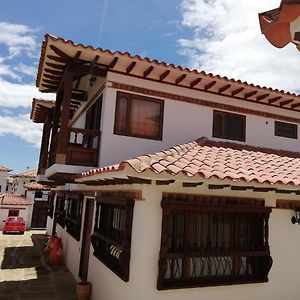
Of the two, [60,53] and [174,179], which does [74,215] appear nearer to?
[60,53]

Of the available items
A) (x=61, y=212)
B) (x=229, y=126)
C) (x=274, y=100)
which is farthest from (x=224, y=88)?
(x=61, y=212)

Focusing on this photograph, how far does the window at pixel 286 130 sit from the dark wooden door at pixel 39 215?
25049mm

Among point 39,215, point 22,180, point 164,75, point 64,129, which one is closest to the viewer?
point 64,129

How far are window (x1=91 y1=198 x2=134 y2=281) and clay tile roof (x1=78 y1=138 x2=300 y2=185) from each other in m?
0.98

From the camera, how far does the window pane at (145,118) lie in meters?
9.51

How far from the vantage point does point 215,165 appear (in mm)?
6406

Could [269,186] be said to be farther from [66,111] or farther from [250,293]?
[66,111]

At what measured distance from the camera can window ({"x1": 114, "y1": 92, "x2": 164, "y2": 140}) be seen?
933 centimetres

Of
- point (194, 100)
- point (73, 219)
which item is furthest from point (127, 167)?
point (73, 219)


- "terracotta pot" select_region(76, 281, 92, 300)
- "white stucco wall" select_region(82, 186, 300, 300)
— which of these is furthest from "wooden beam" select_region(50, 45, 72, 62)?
"terracotta pot" select_region(76, 281, 92, 300)

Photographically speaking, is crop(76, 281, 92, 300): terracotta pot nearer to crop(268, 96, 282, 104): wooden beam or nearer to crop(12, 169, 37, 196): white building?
crop(268, 96, 282, 104): wooden beam

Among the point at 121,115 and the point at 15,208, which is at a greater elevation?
the point at 121,115

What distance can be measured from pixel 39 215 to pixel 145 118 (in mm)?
24506

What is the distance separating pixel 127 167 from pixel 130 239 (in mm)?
2035
